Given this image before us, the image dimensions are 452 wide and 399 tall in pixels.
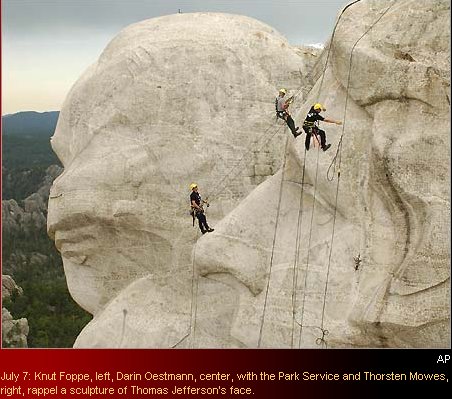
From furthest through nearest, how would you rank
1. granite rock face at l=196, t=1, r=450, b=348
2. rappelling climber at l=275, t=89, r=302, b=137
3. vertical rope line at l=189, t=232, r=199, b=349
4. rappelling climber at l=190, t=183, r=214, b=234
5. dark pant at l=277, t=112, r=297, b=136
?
vertical rope line at l=189, t=232, r=199, b=349
rappelling climber at l=190, t=183, r=214, b=234
dark pant at l=277, t=112, r=297, b=136
rappelling climber at l=275, t=89, r=302, b=137
granite rock face at l=196, t=1, r=450, b=348

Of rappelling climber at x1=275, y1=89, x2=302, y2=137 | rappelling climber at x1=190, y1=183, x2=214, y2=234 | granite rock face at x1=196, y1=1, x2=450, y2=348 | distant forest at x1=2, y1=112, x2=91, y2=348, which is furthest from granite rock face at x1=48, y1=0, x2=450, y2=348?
distant forest at x1=2, y1=112, x2=91, y2=348

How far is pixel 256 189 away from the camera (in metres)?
9.95

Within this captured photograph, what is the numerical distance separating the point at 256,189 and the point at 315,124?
169 cm

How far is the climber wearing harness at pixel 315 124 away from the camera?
8.36 m

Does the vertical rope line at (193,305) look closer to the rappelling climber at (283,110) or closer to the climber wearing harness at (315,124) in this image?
the rappelling climber at (283,110)

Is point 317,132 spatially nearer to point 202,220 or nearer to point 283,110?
point 283,110

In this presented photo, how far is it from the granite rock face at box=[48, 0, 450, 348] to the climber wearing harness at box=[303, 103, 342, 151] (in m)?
0.23

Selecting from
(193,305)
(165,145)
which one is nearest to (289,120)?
(165,145)

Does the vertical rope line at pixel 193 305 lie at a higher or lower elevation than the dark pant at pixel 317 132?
lower

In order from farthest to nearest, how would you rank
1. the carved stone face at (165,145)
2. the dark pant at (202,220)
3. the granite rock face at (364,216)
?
the carved stone face at (165,145) → the dark pant at (202,220) → the granite rock face at (364,216)

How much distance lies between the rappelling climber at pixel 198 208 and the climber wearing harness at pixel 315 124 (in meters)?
1.71

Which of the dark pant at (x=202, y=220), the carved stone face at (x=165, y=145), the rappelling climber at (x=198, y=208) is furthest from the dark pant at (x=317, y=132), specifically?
the carved stone face at (x=165, y=145)

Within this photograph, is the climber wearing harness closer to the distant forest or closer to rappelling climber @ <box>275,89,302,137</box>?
rappelling climber @ <box>275,89,302,137</box>

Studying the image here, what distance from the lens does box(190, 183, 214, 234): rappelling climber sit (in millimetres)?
9633
